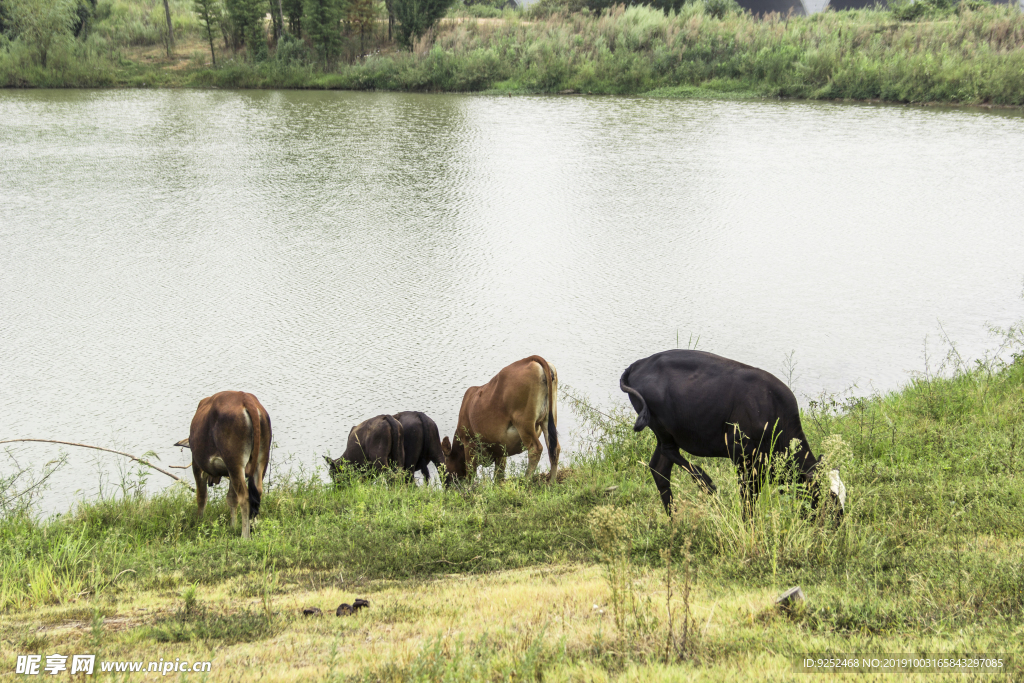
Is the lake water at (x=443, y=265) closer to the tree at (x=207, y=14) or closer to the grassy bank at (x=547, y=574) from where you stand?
the grassy bank at (x=547, y=574)

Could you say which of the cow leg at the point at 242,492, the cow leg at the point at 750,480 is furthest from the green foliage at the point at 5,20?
the cow leg at the point at 750,480

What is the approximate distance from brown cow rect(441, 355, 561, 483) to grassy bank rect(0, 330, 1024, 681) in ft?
1.31

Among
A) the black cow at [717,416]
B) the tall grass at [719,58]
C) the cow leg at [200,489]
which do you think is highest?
the tall grass at [719,58]

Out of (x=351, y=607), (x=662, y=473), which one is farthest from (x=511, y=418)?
(x=351, y=607)

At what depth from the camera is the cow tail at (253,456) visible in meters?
5.75

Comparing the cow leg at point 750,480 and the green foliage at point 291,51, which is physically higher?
the green foliage at point 291,51

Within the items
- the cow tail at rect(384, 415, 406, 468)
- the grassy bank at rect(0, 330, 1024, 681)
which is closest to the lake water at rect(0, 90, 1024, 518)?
the cow tail at rect(384, 415, 406, 468)

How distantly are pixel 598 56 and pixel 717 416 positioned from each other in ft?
113

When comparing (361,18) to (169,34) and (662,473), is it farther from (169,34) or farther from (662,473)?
(662,473)

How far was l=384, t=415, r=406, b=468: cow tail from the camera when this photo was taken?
6.98 meters

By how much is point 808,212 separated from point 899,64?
20267mm

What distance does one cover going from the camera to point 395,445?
23.1 feet

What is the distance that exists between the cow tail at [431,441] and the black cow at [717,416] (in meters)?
2.39

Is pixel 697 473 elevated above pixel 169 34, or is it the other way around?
pixel 169 34
